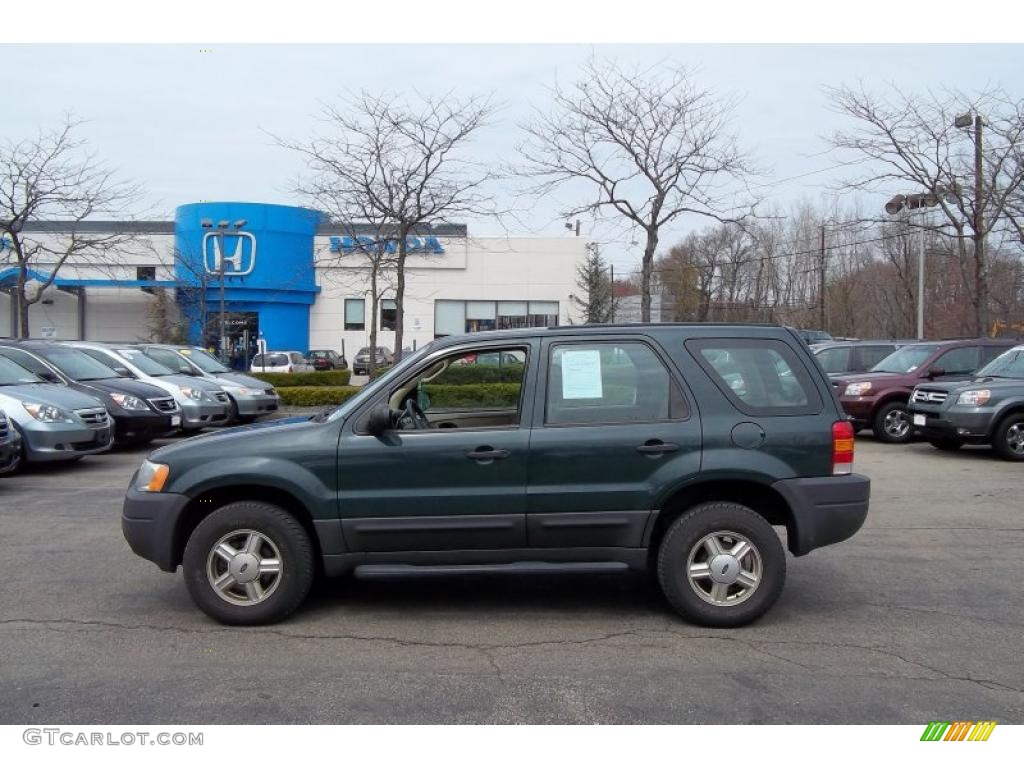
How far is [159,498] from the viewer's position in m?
5.48

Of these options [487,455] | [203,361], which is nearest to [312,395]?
[203,361]

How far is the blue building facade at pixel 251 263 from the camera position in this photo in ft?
137

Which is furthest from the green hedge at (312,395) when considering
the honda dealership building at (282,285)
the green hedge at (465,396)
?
the honda dealership building at (282,285)

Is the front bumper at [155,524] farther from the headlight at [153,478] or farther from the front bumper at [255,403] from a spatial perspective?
the front bumper at [255,403]

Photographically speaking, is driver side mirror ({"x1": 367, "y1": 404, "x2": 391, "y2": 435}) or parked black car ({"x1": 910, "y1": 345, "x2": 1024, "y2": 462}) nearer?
driver side mirror ({"x1": 367, "y1": 404, "x2": 391, "y2": 435})

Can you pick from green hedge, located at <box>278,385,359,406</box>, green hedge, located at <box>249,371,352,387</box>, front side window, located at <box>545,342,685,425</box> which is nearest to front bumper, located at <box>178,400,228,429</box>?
green hedge, located at <box>278,385,359,406</box>

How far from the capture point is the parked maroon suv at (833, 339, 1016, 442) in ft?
50.1

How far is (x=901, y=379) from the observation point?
50.1 feet

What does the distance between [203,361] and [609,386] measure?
1578cm

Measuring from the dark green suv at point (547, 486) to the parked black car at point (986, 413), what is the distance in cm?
843

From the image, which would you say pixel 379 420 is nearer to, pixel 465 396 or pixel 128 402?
pixel 465 396

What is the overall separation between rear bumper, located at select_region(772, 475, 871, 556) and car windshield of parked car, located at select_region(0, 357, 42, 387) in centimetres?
1082

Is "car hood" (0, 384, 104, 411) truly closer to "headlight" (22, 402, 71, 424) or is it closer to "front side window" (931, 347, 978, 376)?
"headlight" (22, 402, 71, 424)

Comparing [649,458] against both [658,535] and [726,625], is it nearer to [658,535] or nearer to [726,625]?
[658,535]
